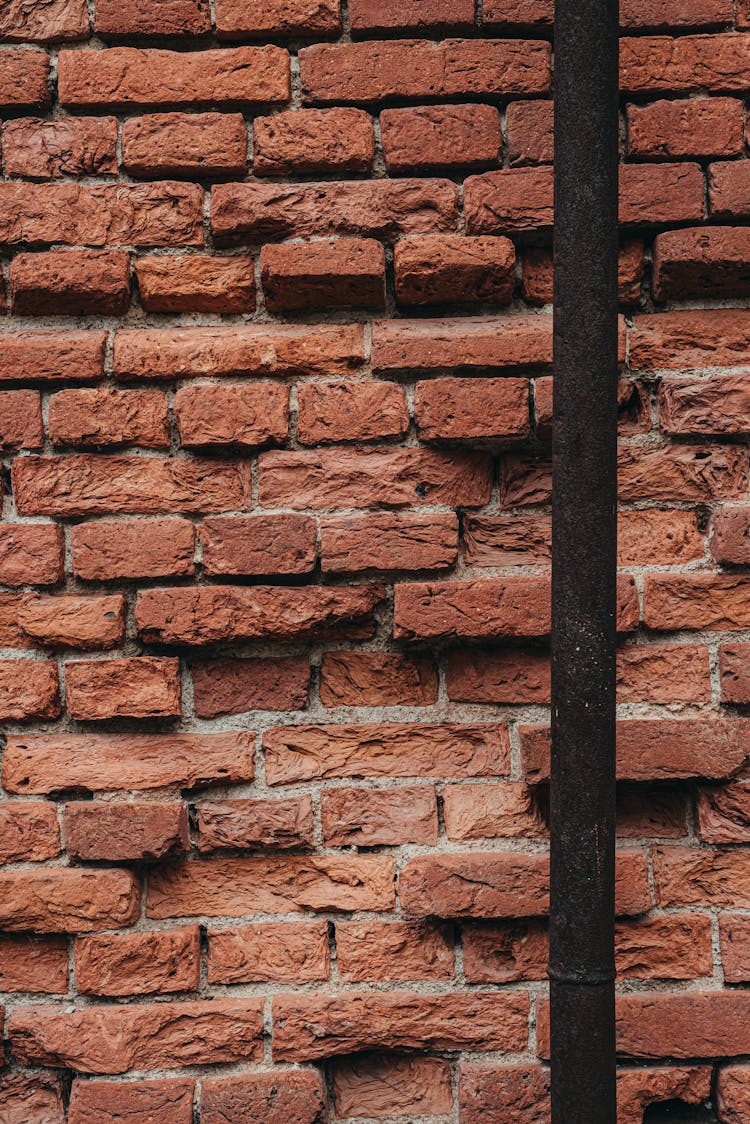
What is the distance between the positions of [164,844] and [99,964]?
189 millimetres

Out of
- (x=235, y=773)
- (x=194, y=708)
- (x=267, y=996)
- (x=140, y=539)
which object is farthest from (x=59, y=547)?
(x=267, y=996)

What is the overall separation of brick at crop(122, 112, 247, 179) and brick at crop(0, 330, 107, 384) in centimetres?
26

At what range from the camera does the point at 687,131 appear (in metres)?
1.37

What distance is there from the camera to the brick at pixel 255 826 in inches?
53.4

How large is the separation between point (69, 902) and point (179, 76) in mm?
1143

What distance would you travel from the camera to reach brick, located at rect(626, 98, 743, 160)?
53.8 inches

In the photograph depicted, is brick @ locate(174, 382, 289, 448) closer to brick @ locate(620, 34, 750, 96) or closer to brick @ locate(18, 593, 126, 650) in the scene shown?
brick @ locate(18, 593, 126, 650)

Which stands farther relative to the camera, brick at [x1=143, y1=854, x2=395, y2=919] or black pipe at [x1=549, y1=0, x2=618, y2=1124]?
brick at [x1=143, y1=854, x2=395, y2=919]

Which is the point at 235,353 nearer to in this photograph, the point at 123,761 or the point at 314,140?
the point at 314,140

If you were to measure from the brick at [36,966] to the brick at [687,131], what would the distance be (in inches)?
53.0

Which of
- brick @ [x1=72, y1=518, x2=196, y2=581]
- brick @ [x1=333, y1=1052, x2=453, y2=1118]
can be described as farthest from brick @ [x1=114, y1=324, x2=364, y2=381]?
brick @ [x1=333, y1=1052, x2=453, y2=1118]

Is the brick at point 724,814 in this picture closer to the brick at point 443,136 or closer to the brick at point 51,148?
the brick at point 443,136

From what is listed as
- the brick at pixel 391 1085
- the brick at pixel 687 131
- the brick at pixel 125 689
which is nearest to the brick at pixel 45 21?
the brick at pixel 687 131

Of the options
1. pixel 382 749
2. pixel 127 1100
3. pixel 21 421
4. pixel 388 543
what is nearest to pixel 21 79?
pixel 21 421
